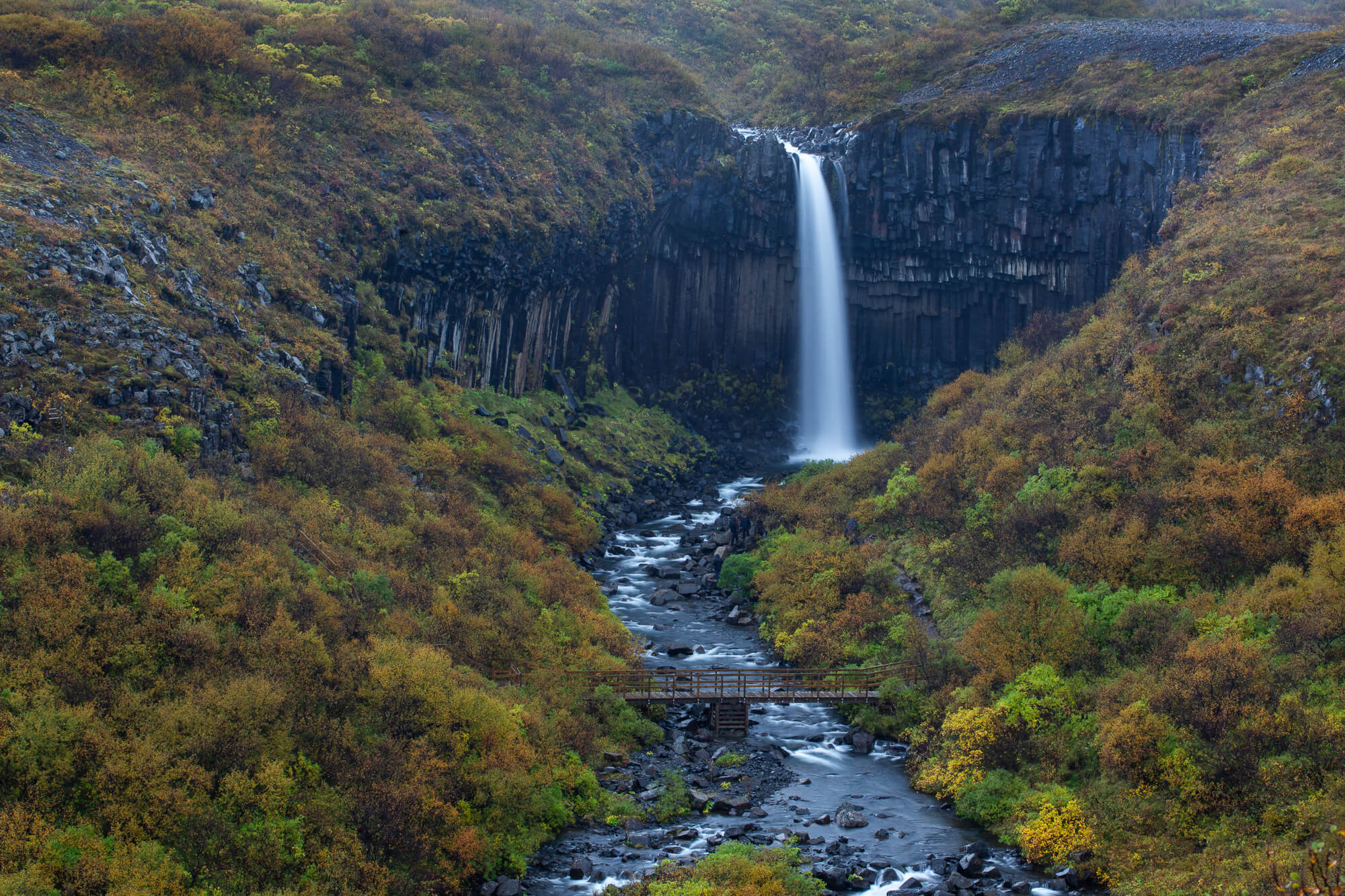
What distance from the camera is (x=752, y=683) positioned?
2659cm

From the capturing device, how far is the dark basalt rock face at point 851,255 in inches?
1916

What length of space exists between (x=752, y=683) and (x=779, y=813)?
524 centimetres

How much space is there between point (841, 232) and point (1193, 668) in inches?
1693

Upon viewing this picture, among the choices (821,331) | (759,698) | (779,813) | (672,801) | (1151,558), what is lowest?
(779,813)

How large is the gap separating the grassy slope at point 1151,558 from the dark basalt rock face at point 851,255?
33.9ft

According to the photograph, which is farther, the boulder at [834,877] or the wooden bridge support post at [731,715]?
the wooden bridge support post at [731,715]

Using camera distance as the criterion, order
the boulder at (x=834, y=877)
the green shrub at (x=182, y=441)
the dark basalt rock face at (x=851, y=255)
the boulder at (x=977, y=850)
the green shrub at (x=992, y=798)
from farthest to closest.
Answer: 1. the dark basalt rock face at (x=851, y=255)
2. the green shrub at (x=182, y=441)
3. the green shrub at (x=992, y=798)
4. the boulder at (x=977, y=850)
5. the boulder at (x=834, y=877)

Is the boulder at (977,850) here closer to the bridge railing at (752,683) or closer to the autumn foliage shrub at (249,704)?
the bridge railing at (752,683)

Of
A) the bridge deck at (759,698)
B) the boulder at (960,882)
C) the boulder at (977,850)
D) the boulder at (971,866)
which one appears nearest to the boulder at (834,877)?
the boulder at (960,882)

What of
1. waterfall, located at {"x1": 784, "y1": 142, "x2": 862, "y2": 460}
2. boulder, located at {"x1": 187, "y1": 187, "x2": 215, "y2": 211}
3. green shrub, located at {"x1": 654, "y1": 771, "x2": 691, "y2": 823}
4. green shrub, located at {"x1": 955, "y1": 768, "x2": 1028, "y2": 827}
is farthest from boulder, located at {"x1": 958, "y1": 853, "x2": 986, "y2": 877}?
waterfall, located at {"x1": 784, "y1": 142, "x2": 862, "y2": 460}

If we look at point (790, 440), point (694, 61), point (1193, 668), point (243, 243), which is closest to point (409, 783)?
point (1193, 668)

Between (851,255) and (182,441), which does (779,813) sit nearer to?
(182,441)

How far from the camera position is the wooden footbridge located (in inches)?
1014

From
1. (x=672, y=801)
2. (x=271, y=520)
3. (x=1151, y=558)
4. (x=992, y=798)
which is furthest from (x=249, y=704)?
(x=1151, y=558)
